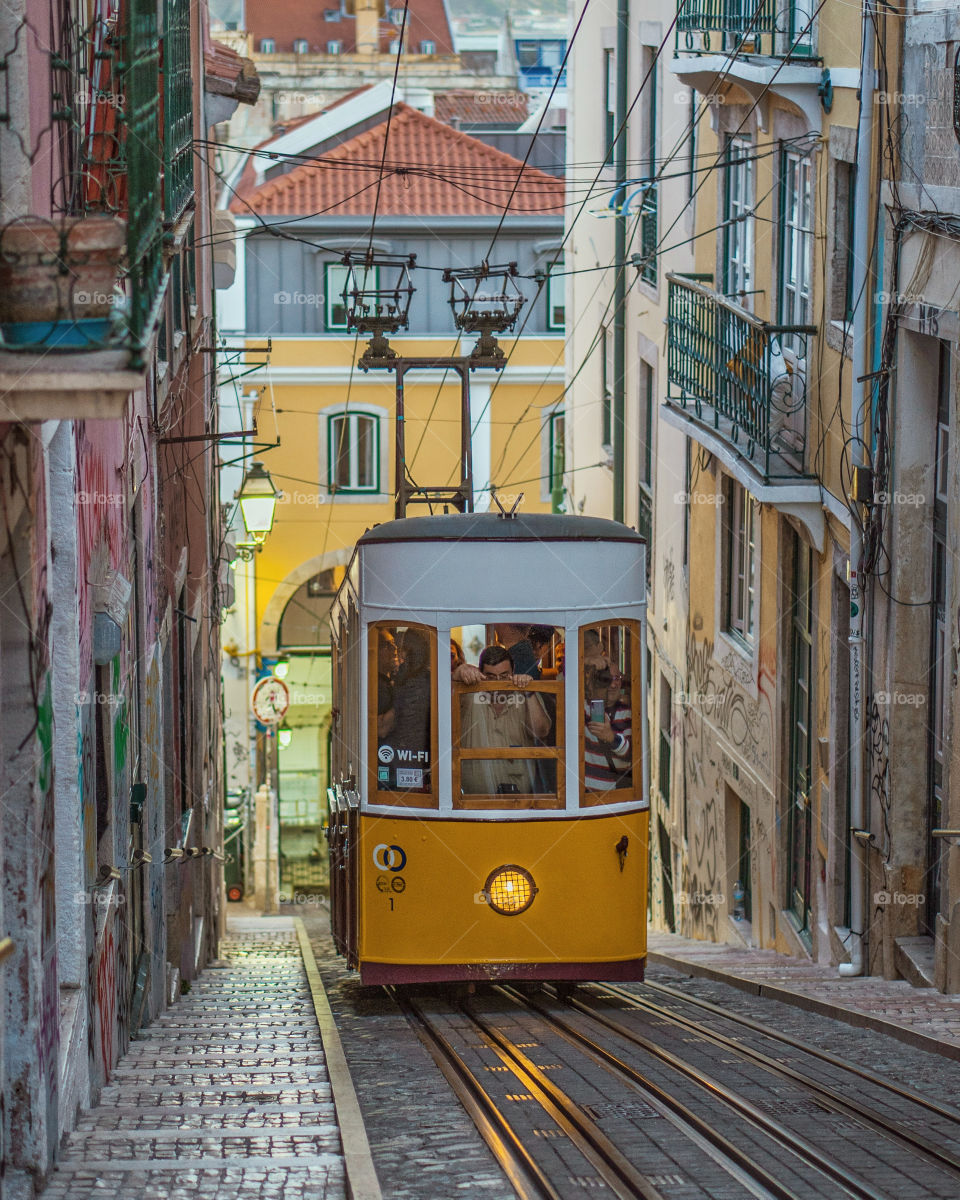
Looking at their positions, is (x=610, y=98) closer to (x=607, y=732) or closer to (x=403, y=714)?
(x=607, y=732)

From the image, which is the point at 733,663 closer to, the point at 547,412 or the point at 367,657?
the point at 367,657

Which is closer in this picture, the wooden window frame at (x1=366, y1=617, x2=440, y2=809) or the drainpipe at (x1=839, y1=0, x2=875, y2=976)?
the wooden window frame at (x1=366, y1=617, x2=440, y2=809)

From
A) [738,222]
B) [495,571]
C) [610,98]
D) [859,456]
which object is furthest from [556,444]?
[495,571]

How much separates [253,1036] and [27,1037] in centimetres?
364

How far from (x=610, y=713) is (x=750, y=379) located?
4.36 metres

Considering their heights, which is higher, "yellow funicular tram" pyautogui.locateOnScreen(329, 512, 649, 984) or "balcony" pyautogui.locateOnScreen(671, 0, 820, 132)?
"balcony" pyautogui.locateOnScreen(671, 0, 820, 132)

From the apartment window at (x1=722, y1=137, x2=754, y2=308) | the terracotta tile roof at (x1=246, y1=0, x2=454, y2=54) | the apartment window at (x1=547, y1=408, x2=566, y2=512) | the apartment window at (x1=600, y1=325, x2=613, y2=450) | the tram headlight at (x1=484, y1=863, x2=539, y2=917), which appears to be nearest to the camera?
the tram headlight at (x1=484, y1=863, x2=539, y2=917)

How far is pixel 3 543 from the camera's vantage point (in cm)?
547

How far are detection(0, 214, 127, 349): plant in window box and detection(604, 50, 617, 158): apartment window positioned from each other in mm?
17557

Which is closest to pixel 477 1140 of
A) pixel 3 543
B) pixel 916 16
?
pixel 3 543

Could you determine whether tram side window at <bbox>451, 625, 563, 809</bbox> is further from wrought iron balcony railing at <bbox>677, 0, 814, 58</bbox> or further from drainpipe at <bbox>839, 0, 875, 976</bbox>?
wrought iron balcony railing at <bbox>677, 0, 814, 58</bbox>

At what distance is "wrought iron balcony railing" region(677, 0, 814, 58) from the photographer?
12875 mm

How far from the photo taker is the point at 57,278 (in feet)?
15.9

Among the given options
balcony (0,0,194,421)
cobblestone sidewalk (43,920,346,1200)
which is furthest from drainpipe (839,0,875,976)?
balcony (0,0,194,421)
